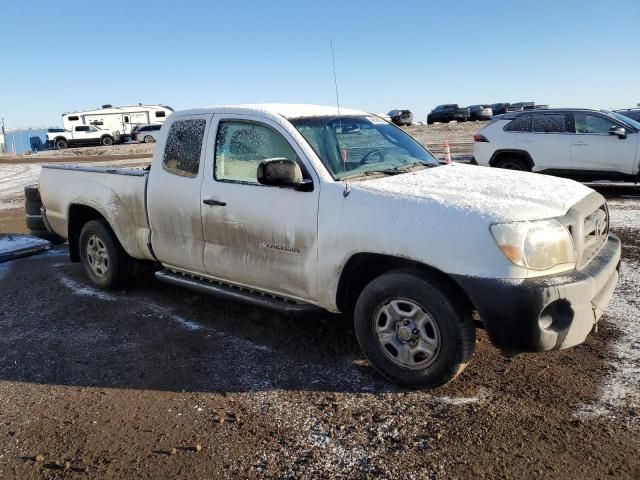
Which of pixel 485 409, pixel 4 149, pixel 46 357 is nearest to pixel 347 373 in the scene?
pixel 485 409

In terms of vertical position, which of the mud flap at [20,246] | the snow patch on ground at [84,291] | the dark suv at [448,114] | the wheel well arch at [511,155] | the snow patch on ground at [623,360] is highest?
the dark suv at [448,114]

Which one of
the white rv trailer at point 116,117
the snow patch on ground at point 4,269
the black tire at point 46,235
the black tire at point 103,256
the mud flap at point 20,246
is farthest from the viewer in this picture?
the white rv trailer at point 116,117

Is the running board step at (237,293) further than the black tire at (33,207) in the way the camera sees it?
No

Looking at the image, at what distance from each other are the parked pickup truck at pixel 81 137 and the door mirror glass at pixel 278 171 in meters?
42.7

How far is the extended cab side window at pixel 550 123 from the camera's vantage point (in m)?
10.6

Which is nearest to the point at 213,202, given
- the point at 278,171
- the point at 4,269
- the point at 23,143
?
the point at 278,171

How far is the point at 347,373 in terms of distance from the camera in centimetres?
382

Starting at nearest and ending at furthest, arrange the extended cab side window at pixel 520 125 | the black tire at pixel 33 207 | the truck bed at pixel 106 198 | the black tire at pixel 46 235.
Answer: the truck bed at pixel 106 198
the black tire at pixel 33 207
the black tire at pixel 46 235
the extended cab side window at pixel 520 125

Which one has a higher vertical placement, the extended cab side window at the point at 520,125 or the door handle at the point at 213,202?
the extended cab side window at the point at 520,125

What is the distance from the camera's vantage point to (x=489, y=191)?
350 cm

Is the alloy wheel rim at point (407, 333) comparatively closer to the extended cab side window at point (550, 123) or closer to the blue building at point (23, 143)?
the extended cab side window at point (550, 123)

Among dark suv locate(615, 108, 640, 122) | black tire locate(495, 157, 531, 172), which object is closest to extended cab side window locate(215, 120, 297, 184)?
black tire locate(495, 157, 531, 172)

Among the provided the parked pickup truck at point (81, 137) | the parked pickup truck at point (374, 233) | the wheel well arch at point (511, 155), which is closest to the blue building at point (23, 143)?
the parked pickup truck at point (81, 137)

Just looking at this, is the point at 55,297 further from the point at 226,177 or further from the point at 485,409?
the point at 485,409
